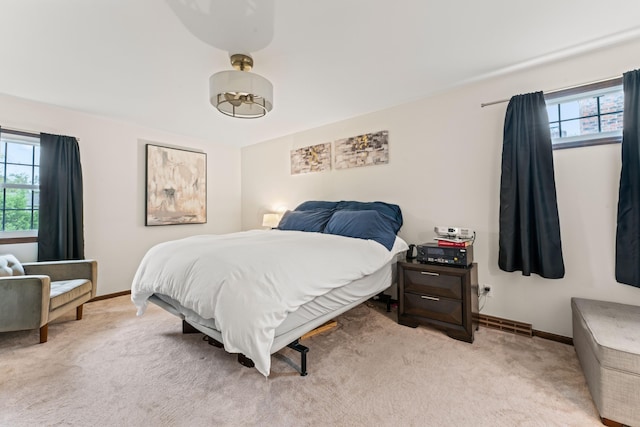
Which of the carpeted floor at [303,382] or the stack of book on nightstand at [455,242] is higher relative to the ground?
the stack of book on nightstand at [455,242]

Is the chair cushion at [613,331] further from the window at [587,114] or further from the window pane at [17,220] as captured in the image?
the window pane at [17,220]

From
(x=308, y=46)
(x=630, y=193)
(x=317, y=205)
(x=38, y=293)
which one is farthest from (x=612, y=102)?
(x=38, y=293)

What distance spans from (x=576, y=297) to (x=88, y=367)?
12.1ft

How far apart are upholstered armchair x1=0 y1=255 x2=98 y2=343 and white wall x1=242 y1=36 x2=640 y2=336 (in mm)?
2920

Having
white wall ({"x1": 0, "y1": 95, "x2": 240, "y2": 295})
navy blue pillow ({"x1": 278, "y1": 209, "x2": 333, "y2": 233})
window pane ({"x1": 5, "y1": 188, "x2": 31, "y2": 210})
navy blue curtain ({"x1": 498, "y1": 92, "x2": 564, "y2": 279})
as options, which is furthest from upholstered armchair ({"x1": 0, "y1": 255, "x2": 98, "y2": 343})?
navy blue curtain ({"x1": 498, "y1": 92, "x2": 564, "y2": 279})

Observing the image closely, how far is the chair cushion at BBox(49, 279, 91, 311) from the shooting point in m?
2.32

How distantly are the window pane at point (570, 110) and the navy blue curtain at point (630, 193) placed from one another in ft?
1.02

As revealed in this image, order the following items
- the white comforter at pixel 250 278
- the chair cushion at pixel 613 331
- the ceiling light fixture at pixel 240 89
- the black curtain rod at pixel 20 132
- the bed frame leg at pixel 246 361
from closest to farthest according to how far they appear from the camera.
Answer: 1. the chair cushion at pixel 613 331
2. the white comforter at pixel 250 278
3. the bed frame leg at pixel 246 361
4. the ceiling light fixture at pixel 240 89
5. the black curtain rod at pixel 20 132

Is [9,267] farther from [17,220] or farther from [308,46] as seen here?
[308,46]

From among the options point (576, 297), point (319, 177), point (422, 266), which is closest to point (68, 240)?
point (319, 177)

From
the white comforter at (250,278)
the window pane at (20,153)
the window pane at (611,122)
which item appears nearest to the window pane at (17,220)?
the window pane at (20,153)

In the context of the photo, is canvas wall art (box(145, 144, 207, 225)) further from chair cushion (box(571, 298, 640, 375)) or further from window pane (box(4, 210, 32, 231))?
chair cushion (box(571, 298, 640, 375))

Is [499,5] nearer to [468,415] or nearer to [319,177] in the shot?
[468,415]

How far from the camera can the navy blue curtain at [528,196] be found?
→ 221 centimetres
